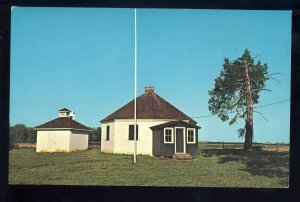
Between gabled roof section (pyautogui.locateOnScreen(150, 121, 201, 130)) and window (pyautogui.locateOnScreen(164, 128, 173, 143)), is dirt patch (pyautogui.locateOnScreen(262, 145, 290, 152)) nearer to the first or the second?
gabled roof section (pyautogui.locateOnScreen(150, 121, 201, 130))

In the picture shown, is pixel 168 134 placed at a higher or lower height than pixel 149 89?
lower

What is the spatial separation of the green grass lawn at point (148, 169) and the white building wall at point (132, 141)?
0.34ft

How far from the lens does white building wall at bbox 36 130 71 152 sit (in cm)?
816

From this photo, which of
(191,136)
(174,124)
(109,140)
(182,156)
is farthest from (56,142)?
(191,136)

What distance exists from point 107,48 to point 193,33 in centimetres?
125

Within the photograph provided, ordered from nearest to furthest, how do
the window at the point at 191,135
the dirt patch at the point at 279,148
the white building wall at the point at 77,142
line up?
the dirt patch at the point at 279,148 → the window at the point at 191,135 → the white building wall at the point at 77,142

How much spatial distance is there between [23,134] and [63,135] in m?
0.60

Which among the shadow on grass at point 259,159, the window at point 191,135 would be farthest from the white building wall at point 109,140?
the shadow on grass at point 259,159

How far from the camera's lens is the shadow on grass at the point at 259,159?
7.98m

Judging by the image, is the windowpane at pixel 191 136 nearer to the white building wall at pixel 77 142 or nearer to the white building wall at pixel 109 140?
the white building wall at pixel 109 140

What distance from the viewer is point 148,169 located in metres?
8.10

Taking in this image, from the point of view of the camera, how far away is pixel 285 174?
314 inches

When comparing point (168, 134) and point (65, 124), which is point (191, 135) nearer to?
point (168, 134)

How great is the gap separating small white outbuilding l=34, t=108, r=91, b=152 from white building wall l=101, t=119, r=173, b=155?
1.16ft
